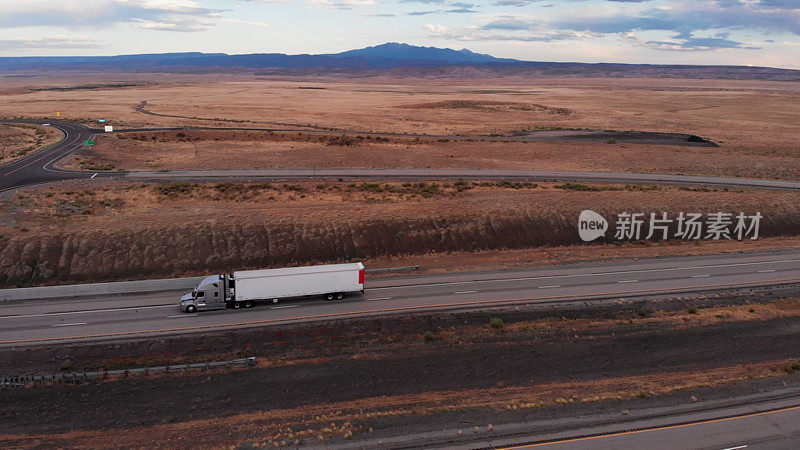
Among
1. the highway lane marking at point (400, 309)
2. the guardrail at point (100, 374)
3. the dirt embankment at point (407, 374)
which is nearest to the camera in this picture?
the dirt embankment at point (407, 374)

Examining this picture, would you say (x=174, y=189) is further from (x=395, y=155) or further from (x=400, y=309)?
(x=400, y=309)

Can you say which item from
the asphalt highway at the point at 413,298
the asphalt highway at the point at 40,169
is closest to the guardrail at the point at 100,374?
the asphalt highway at the point at 413,298

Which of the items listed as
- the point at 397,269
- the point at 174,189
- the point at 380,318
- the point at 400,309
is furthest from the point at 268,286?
the point at 174,189

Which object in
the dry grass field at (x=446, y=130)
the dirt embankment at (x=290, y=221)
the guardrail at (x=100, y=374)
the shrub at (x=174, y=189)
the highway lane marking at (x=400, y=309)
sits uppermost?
the dry grass field at (x=446, y=130)

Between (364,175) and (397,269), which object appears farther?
(364,175)

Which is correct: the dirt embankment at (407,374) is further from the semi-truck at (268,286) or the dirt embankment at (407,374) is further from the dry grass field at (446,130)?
the dry grass field at (446,130)

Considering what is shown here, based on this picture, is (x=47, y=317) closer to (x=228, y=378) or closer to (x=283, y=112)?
(x=228, y=378)
